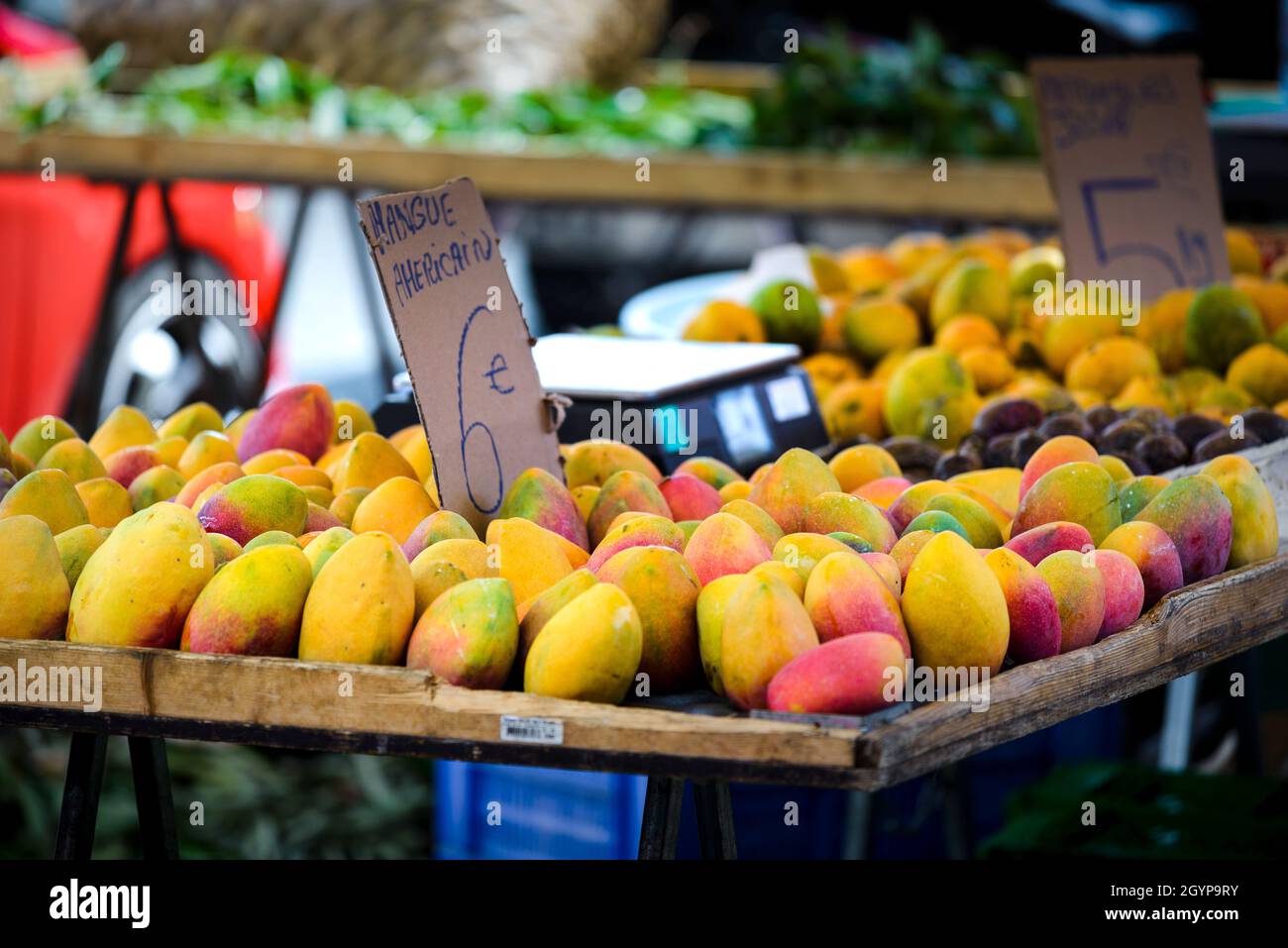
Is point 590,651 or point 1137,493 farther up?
point 1137,493

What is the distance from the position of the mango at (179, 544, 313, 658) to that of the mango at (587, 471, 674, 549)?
36 cm

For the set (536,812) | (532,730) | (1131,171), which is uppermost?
(1131,171)

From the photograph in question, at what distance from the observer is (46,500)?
150cm

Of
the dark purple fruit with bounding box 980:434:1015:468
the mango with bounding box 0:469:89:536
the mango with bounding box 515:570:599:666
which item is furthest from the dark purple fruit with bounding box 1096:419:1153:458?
the mango with bounding box 0:469:89:536

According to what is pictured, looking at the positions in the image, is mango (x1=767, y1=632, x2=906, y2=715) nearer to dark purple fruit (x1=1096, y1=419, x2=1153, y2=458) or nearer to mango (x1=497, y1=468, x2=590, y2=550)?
mango (x1=497, y1=468, x2=590, y2=550)

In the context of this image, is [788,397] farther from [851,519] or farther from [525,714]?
[525,714]

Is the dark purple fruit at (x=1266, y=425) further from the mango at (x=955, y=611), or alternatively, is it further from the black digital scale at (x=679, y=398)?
A: the mango at (x=955, y=611)

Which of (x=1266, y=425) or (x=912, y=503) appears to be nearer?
(x=912, y=503)

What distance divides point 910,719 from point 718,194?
304 cm

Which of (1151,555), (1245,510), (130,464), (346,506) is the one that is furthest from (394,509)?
(1245,510)

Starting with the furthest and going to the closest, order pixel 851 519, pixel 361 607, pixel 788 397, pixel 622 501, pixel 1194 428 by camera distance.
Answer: pixel 788 397, pixel 1194 428, pixel 622 501, pixel 851 519, pixel 361 607

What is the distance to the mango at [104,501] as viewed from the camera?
1.58 meters

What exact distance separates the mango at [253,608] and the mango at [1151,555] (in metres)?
0.78

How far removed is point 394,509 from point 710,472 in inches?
16.7
